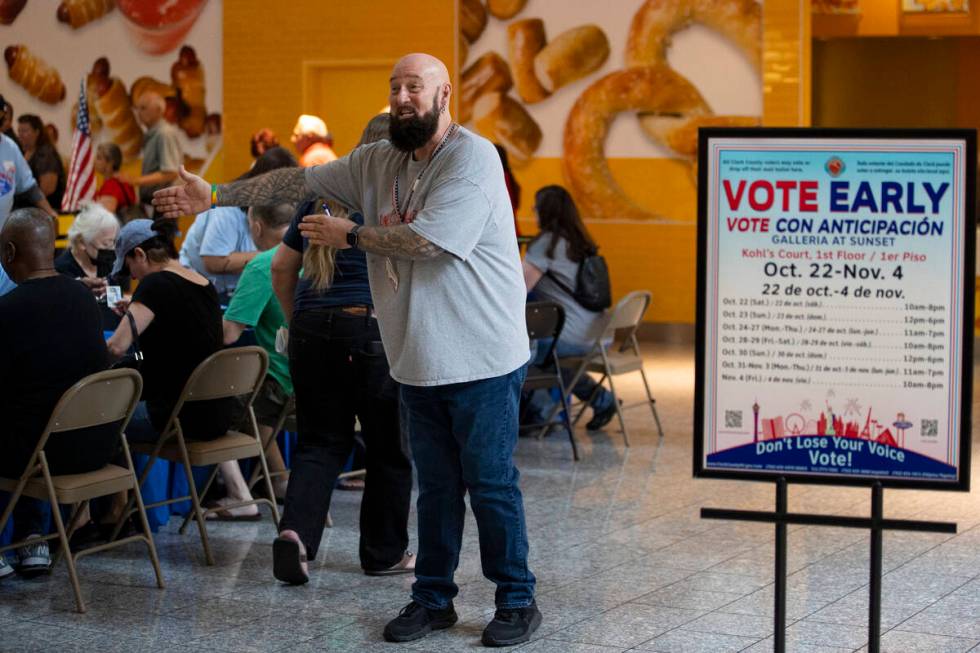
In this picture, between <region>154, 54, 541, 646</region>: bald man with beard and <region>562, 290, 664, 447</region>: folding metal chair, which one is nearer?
<region>154, 54, 541, 646</region>: bald man with beard

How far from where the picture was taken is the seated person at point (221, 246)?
6902mm

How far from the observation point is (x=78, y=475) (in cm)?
441

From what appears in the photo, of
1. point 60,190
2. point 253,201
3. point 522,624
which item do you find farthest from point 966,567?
point 60,190

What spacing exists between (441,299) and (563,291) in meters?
3.55

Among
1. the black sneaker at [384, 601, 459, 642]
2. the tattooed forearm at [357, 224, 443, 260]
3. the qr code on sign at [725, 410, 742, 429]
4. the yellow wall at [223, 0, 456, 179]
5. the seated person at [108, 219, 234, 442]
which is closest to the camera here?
the qr code on sign at [725, 410, 742, 429]

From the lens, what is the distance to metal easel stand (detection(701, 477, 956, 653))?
2.79 m

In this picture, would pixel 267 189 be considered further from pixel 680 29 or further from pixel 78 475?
pixel 680 29

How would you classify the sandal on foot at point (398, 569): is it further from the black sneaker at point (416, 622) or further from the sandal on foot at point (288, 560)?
the black sneaker at point (416, 622)

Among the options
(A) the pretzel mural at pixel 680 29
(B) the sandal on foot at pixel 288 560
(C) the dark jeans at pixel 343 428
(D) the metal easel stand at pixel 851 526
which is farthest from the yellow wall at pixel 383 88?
(D) the metal easel stand at pixel 851 526

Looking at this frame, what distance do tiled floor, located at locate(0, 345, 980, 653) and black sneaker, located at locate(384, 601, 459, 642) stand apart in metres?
0.04

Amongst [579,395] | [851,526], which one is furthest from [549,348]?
[851,526]

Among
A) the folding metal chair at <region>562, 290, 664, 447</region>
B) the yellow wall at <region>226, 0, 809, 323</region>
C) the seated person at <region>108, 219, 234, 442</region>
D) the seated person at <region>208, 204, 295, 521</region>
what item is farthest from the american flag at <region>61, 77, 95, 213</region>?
the seated person at <region>108, 219, 234, 442</region>

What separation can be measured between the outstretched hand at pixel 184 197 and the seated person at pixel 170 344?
1.24 metres

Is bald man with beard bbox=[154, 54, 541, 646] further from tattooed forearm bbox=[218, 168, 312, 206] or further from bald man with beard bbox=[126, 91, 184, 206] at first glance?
bald man with beard bbox=[126, 91, 184, 206]
